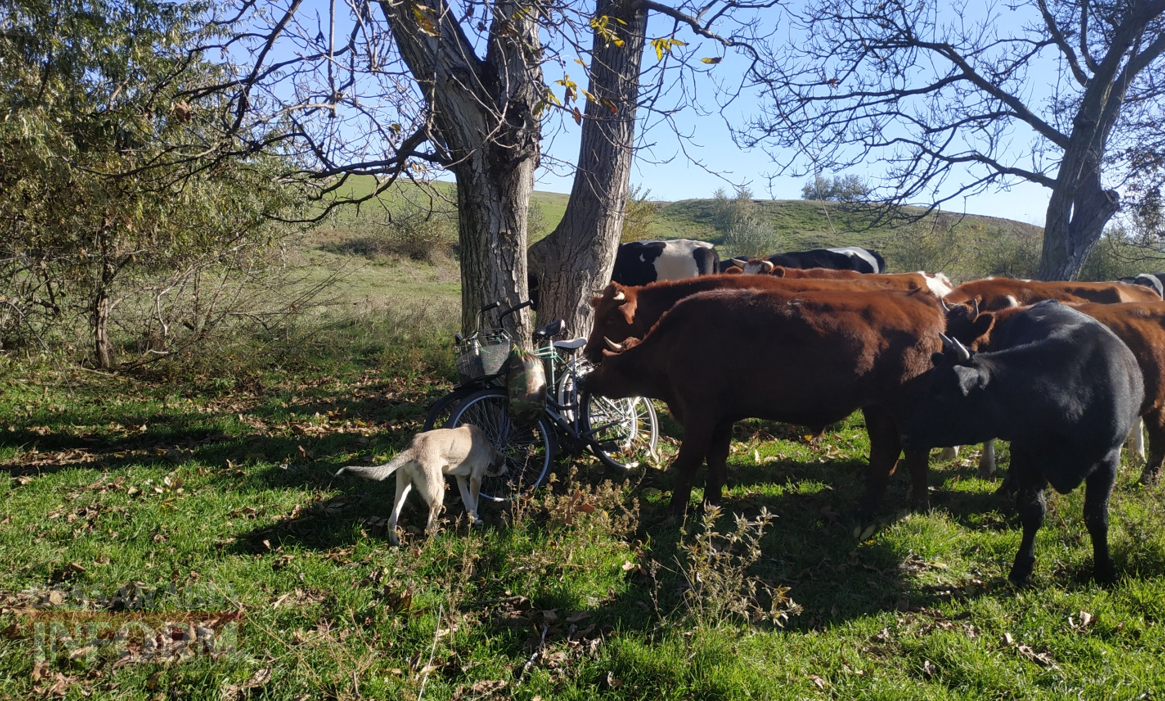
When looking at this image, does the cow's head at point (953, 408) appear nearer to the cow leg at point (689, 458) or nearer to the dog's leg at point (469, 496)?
the cow leg at point (689, 458)

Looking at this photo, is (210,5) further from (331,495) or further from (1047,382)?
(1047,382)

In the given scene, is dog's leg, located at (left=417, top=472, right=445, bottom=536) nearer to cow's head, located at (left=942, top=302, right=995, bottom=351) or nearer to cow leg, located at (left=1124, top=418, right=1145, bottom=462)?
cow's head, located at (left=942, top=302, right=995, bottom=351)

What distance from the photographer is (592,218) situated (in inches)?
288

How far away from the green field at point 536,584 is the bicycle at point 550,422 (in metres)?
0.28

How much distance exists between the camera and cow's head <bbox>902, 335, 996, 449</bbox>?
452 cm

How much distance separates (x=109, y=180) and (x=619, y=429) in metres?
6.83

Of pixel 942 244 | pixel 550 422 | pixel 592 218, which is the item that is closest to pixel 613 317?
pixel 592 218

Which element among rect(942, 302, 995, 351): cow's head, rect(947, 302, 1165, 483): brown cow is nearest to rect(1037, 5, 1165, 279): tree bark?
rect(947, 302, 1165, 483): brown cow

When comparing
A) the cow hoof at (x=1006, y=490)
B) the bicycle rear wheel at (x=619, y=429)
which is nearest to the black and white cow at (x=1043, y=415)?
the cow hoof at (x=1006, y=490)

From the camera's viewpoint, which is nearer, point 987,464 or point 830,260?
point 987,464

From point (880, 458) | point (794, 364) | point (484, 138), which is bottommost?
point (880, 458)

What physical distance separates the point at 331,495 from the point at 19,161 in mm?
5348

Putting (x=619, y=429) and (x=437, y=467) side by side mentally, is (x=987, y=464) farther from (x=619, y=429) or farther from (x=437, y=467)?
(x=437, y=467)

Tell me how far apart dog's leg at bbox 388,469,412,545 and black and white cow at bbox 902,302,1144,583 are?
3.57 m
